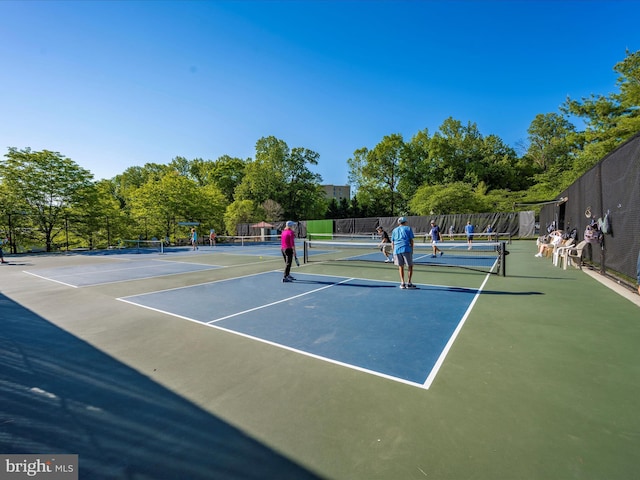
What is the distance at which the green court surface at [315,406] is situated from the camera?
2037mm

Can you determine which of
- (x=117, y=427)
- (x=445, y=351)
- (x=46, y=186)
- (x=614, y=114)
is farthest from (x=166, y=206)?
(x=614, y=114)

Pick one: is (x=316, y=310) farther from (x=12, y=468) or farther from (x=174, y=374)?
(x=12, y=468)

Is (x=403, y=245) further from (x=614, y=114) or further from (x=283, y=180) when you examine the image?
(x=283, y=180)

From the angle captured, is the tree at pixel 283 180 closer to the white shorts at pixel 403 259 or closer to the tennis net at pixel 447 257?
the tennis net at pixel 447 257

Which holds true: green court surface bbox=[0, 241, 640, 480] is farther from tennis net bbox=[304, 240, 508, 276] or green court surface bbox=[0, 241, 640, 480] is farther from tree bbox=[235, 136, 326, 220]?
tree bbox=[235, 136, 326, 220]

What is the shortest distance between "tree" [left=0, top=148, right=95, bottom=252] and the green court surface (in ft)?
89.5

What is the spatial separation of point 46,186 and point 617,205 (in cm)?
3571

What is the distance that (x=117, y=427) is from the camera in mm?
2449

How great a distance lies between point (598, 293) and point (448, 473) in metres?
7.46

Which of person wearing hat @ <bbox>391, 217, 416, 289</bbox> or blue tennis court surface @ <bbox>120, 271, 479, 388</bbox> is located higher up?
person wearing hat @ <bbox>391, 217, 416, 289</bbox>

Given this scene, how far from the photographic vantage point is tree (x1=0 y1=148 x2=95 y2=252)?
24.0m

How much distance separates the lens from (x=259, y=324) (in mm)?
5039

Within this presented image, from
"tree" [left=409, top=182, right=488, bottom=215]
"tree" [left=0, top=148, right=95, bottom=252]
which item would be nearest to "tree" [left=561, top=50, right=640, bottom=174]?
"tree" [left=409, top=182, right=488, bottom=215]

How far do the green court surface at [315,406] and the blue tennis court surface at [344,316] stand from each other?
24 cm
